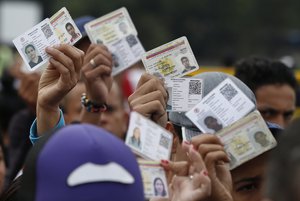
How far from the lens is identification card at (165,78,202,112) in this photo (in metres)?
4.38

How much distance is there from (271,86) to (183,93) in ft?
7.34

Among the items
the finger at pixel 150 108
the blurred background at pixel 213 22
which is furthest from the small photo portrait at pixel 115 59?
the blurred background at pixel 213 22

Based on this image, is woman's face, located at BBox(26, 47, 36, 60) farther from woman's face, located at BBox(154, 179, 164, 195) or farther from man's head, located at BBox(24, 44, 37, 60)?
woman's face, located at BBox(154, 179, 164, 195)

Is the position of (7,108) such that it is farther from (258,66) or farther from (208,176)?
(208,176)

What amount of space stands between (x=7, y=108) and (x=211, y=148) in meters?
5.33

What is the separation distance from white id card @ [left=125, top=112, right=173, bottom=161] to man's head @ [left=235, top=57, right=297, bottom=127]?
8.54 feet

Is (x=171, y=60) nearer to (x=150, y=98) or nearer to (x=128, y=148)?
(x=150, y=98)

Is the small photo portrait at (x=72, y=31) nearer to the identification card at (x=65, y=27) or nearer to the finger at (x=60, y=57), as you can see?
the identification card at (x=65, y=27)

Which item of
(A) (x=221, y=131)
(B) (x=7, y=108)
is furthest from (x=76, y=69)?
(B) (x=7, y=108)

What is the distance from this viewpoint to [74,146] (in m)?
3.33

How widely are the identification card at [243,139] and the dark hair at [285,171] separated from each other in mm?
912

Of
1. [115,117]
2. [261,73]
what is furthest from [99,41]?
[115,117]

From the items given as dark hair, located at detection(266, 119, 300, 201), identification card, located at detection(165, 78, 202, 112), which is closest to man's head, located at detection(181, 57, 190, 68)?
identification card, located at detection(165, 78, 202, 112)

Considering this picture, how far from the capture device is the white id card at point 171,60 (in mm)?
4484
